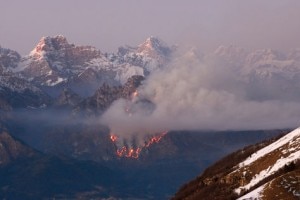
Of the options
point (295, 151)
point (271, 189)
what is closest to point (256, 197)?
point (271, 189)

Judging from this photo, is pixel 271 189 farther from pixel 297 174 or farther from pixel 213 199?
pixel 213 199

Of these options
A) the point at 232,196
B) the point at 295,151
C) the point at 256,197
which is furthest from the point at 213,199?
the point at 256,197

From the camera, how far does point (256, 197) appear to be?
157500 mm

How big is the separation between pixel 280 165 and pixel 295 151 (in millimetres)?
9321

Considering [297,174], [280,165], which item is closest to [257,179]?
[280,165]

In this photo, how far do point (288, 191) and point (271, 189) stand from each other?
5046 millimetres

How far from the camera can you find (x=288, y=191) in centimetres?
15200

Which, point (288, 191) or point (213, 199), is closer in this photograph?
point (288, 191)

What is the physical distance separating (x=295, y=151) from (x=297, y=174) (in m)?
37.1

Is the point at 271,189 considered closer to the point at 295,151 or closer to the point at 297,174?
the point at 297,174

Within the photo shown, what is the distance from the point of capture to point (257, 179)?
19262 cm

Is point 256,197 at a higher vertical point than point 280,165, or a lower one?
lower

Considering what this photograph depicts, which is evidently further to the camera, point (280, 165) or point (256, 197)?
point (280, 165)

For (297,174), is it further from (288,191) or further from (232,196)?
(232,196)
